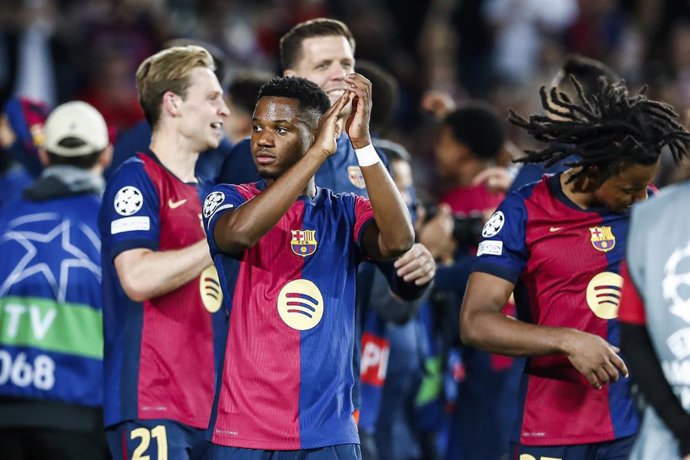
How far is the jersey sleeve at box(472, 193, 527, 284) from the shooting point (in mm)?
5090

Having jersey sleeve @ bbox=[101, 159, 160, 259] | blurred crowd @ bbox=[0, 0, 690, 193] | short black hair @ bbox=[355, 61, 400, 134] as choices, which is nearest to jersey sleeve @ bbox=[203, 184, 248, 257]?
jersey sleeve @ bbox=[101, 159, 160, 259]

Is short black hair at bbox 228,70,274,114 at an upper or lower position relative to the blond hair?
upper

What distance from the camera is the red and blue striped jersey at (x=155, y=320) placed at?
563 cm

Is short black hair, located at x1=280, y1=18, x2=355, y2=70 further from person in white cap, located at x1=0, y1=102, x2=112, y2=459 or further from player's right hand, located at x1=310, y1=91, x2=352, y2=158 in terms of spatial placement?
player's right hand, located at x1=310, y1=91, x2=352, y2=158

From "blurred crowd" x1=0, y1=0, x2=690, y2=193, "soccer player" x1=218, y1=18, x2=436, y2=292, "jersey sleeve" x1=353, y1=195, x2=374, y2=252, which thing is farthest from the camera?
"blurred crowd" x1=0, y1=0, x2=690, y2=193

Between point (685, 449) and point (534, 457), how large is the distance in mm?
1503

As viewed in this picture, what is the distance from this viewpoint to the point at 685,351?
3.74 metres

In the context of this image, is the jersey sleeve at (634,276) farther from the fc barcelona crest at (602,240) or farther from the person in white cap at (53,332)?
the person in white cap at (53,332)

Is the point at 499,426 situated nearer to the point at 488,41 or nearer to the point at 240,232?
the point at 240,232

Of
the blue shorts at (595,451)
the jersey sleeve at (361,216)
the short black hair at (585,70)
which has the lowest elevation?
the blue shorts at (595,451)

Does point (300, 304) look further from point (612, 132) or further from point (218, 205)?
point (612, 132)

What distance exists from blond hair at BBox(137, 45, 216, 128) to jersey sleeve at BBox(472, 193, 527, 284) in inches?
72.8

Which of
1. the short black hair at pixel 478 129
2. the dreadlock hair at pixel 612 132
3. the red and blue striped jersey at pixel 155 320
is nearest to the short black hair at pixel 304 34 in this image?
the red and blue striped jersey at pixel 155 320

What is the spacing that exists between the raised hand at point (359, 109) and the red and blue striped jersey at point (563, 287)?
81 cm
